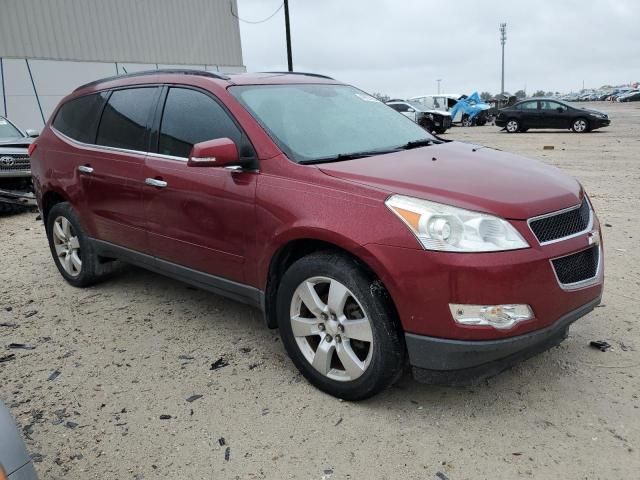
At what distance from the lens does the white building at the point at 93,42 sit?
18.0 metres

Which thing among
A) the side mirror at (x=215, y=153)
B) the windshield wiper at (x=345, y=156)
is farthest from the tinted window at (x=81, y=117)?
the windshield wiper at (x=345, y=156)

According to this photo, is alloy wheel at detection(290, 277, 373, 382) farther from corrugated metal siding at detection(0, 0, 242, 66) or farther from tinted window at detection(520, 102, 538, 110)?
tinted window at detection(520, 102, 538, 110)

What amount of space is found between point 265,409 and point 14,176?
7727 mm

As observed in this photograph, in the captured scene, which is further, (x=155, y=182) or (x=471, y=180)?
(x=155, y=182)

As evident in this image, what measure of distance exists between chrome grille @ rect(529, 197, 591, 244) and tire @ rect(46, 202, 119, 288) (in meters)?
3.63

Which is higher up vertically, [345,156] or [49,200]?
[345,156]

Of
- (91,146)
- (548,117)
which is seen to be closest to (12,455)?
(91,146)

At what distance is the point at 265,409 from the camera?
9.70 ft

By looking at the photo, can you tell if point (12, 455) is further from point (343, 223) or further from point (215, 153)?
point (215, 153)

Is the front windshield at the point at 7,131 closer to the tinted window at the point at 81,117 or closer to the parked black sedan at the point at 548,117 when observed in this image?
the tinted window at the point at 81,117

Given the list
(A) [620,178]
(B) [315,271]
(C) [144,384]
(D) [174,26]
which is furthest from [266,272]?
(D) [174,26]

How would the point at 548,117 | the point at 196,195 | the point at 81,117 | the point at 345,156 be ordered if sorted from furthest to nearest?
the point at 548,117
the point at 81,117
the point at 196,195
the point at 345,156

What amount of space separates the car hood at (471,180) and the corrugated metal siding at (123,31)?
1903 centimetres

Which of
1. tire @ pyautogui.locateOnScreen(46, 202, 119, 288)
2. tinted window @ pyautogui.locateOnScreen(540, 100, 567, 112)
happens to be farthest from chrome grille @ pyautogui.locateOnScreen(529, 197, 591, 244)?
tinted window @ pyautogui.locateOnScreen(540, 100, 567, 112)
